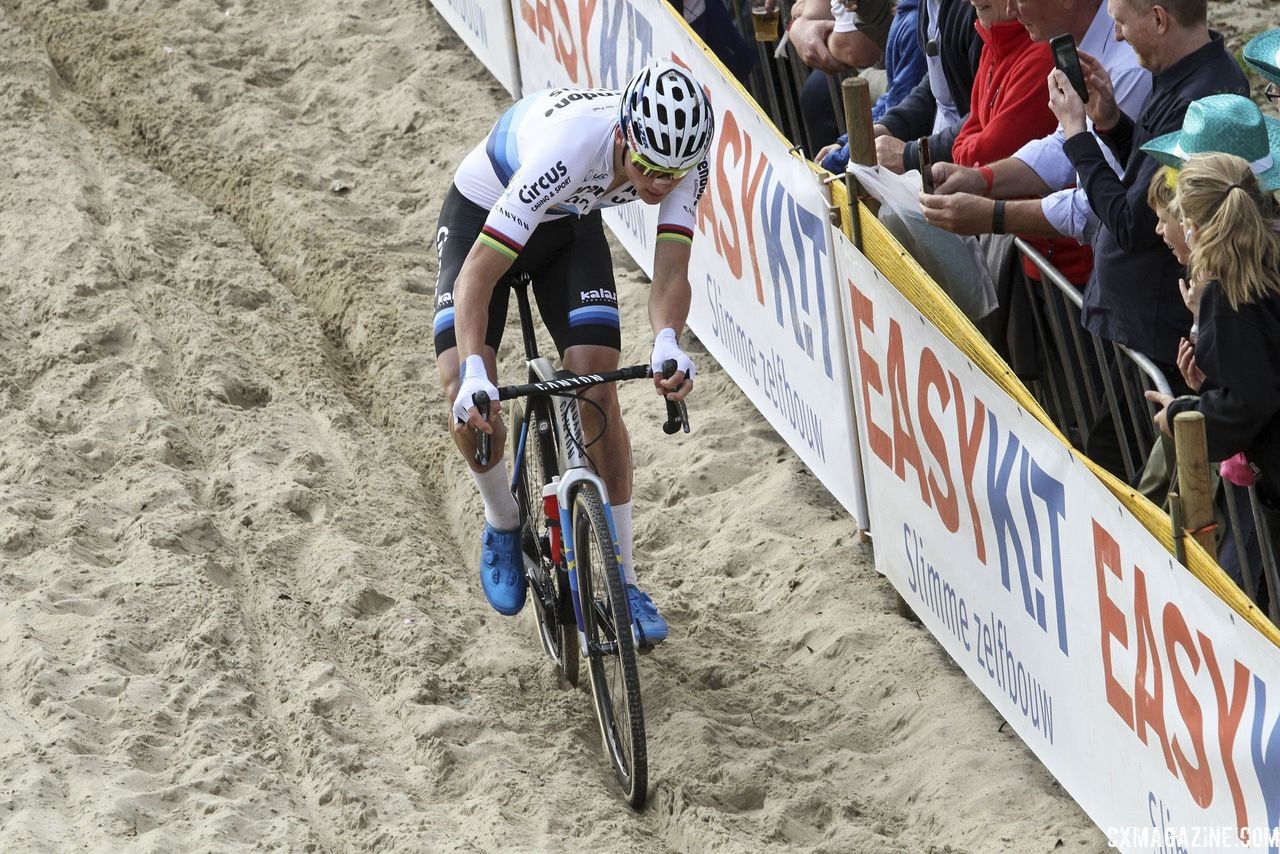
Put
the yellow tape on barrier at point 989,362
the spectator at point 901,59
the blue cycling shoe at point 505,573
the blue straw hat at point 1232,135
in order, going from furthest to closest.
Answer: the spectator at point 901,59, the blue cycling shoe at point 505,573, the blue straw hat at point 1232,135, the yellow tape on barrier at point 989,362

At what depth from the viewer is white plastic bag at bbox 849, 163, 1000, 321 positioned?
5.48 m

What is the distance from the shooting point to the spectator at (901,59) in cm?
636

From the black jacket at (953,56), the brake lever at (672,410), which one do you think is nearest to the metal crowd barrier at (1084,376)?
the black jacket at (953,56)

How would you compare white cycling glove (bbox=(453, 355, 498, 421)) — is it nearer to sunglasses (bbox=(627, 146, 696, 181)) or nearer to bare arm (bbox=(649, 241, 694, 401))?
bare arm (bbox=(649, 241, 694, 401))

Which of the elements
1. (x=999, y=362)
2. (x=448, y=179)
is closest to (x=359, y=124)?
(x=448, y=179)

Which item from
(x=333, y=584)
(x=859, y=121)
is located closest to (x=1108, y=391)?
(x=859, y=121)

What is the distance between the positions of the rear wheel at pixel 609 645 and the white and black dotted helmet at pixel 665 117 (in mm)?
1074

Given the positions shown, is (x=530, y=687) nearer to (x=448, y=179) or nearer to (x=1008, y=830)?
(x=1008, y=830)

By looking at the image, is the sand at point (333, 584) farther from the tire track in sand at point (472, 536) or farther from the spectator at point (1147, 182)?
the spectator at point (1147, 182)

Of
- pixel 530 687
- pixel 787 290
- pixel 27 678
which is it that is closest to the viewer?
pixel 27 678

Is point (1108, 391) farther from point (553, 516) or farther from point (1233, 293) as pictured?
point (553, 516)

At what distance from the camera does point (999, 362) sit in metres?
4.74

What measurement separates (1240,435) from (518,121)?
8.66 feet

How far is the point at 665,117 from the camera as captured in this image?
184 inches
